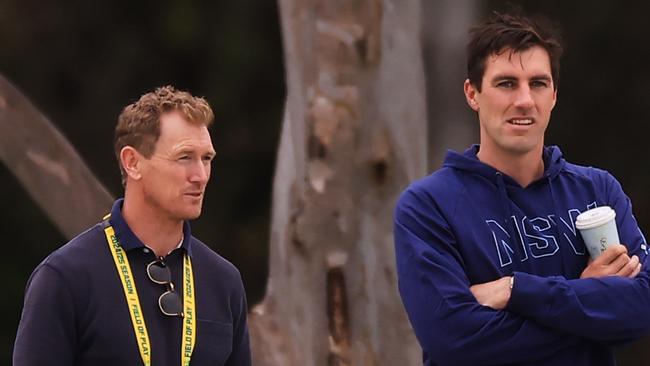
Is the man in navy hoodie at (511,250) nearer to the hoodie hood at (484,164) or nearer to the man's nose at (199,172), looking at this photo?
the hoodie hood at (484,164)

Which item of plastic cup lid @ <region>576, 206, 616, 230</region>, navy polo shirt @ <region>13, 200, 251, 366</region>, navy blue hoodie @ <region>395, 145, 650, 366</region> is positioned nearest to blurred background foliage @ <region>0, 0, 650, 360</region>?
navy blue hoodie @ <region>395, 145, 650, 366</region>

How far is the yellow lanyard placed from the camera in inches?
130

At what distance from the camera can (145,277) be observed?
11.0 ft

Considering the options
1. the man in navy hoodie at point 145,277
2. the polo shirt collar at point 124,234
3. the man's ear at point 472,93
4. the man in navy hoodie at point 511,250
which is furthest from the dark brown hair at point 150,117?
the man's ear at point 472,93

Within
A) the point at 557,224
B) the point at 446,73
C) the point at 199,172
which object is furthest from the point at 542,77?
the point at 446,73

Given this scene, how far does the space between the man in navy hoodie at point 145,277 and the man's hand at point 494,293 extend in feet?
1.89

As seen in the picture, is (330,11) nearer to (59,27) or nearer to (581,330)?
(581,330)

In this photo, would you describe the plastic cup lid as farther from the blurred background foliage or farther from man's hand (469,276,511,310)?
the blurred background foliage

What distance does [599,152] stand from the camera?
942 cm

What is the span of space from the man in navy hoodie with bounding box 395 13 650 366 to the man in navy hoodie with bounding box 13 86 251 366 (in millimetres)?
490

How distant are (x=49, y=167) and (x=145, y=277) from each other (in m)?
2.80

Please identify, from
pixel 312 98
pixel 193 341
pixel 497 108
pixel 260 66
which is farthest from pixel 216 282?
pixel 260 66

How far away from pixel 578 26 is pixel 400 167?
3.71 m

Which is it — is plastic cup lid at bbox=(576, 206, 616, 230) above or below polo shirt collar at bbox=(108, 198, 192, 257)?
below
